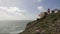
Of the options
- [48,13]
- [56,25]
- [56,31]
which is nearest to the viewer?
[56,31]

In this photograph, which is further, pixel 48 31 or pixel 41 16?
pixel 41 16

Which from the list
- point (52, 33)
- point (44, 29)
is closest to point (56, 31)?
point (52, 33)

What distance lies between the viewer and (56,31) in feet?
146

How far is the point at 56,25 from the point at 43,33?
13.5ft

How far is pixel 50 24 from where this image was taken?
1973 inches

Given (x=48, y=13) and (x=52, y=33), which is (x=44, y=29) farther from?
(x=48, y=13)

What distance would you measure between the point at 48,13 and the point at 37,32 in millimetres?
17855

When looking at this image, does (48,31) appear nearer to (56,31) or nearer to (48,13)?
(56,31)

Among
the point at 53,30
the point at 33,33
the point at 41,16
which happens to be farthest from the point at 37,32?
the point at 41,16

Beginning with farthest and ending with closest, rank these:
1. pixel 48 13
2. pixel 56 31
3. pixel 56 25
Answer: pixel 48 13 < pixel 56 25 < pixel 56 31

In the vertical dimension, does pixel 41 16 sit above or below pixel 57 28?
above

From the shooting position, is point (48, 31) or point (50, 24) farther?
point (50, 24)

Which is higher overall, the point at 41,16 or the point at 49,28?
the point at 41,16

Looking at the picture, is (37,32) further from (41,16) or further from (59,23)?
(41,16)
